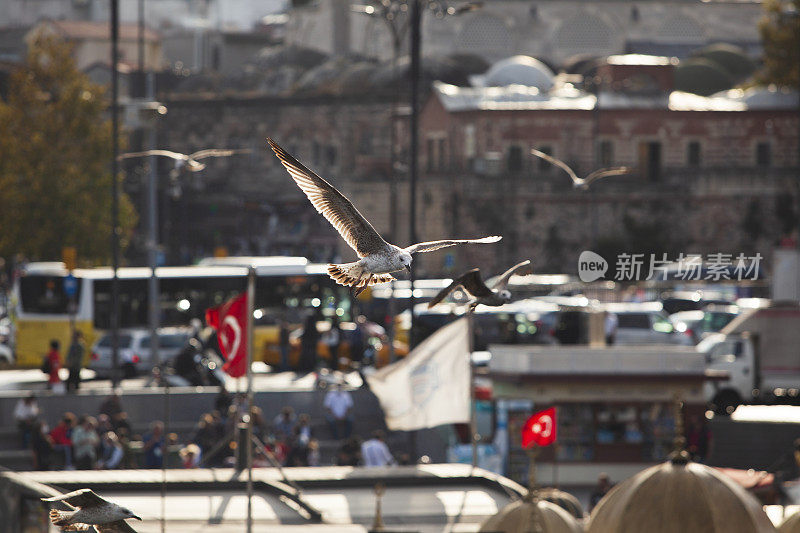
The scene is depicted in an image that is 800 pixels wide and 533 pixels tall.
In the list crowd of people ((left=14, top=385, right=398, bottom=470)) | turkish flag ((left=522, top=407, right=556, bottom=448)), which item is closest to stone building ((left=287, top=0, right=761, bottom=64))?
crowd of people ((left=14, top=385, right=398, bottom=470))

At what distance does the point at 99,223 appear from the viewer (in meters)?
51.7

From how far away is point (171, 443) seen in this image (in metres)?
27.2

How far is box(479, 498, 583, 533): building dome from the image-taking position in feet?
54.6

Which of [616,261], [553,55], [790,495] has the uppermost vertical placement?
[553,55]

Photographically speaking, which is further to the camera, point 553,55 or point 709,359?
point 553,55

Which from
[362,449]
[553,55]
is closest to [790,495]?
[362,449]

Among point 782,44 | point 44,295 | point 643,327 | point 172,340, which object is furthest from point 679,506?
point 782,44

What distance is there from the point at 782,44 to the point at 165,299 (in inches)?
1633

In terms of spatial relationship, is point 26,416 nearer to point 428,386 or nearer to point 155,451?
point 155,451

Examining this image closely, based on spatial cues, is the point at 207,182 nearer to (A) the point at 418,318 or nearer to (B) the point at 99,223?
(B) the point at 99,223

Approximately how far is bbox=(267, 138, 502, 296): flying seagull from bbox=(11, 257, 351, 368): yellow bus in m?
29.5

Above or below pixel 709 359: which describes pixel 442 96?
above

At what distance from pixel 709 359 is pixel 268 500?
1589 centimetres

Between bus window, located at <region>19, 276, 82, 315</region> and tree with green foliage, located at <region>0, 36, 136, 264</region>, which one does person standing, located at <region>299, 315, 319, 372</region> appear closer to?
bus window, located at <region>19, 276, 82, 315</region>
